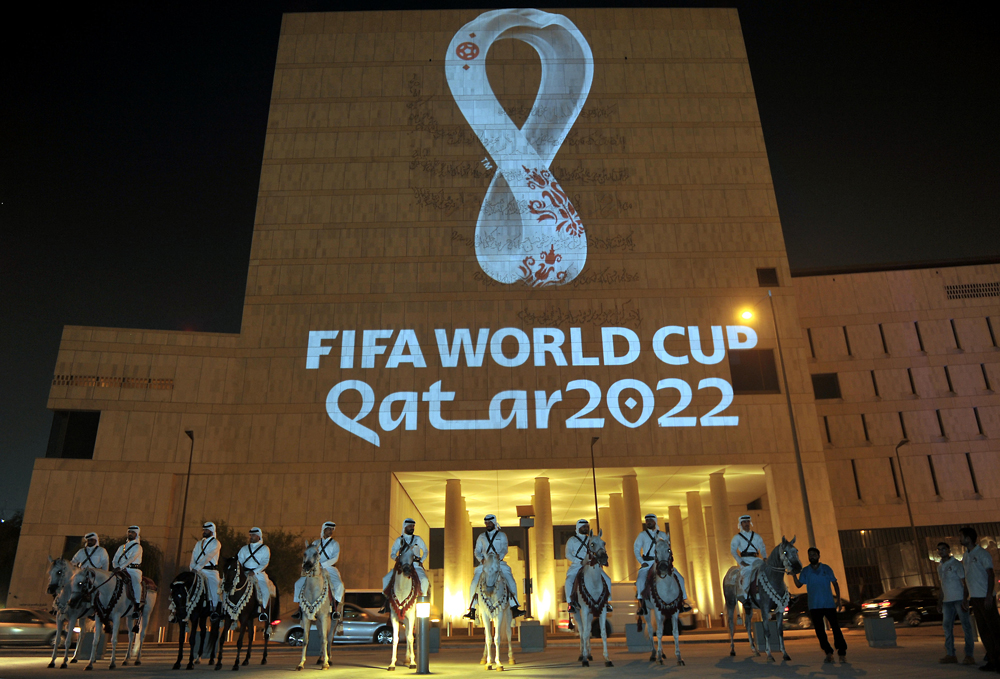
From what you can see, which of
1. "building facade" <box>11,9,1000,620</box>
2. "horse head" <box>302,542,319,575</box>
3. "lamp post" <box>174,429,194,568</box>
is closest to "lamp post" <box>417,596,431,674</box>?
"horse head" <box>302,542,319,575</box>

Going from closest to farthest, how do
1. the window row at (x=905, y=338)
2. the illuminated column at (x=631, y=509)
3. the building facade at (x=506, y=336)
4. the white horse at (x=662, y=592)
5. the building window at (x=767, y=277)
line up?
the white horse at (x=662, y=592) < the building facade at (x=506, y=336) < the illuminated column at (x=631, y=509) < the building window at (x=767, y=277) < the window row at (x=905, y=338)

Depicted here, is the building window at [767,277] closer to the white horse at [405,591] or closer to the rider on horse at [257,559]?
the white horse at [405,591]

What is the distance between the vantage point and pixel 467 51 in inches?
1775

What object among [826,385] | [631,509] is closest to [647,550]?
[631,509]

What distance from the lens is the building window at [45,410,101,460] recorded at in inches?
1421

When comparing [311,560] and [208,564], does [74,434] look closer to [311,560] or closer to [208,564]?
[208,564]

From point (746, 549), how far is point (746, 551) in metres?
0.05

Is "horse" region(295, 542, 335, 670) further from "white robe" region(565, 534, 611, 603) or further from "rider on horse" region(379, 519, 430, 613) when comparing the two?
"white robe" region(565, 534, 611, 603)

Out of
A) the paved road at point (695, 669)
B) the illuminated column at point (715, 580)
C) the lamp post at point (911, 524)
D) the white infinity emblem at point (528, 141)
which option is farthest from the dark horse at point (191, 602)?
the lamp post at point (911, 524)

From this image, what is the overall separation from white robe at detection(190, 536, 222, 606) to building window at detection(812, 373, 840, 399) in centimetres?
4037

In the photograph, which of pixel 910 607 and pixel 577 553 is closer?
pixel 577 553

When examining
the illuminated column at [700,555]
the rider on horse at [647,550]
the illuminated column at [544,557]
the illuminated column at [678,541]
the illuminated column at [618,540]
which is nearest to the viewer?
the rider on horse at [647,550]

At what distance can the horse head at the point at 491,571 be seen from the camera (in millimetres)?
13375

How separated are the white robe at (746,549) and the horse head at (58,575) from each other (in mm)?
13226
